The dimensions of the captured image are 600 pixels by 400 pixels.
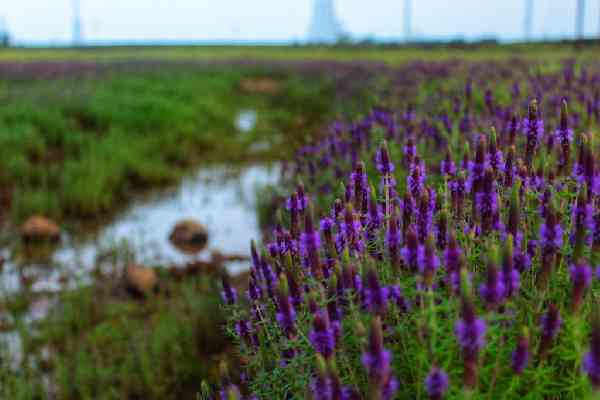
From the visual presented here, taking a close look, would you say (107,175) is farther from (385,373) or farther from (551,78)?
(385,373)

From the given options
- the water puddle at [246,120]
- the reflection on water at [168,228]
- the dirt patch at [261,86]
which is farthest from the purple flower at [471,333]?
the dirt patch at [261,86]

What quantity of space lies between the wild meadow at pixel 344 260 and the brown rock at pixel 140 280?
5cm

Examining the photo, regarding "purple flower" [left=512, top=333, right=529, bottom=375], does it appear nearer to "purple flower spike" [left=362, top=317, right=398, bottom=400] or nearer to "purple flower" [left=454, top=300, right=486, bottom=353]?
"purple flower" [left=454, top=300, right=486, bottom=353]

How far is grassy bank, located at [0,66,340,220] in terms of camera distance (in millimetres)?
8219

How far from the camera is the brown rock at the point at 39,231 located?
22.9 ft

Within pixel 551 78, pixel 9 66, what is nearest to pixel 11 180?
pixel 551 78

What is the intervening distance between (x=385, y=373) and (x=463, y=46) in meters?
30.5

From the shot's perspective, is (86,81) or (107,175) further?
(86,81)

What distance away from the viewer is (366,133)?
229 inches

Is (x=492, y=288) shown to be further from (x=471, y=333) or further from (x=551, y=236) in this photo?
(x=551, y=236)

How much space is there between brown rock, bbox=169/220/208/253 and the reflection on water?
0.27 feet

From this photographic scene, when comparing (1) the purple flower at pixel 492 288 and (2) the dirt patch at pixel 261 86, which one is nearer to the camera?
(1) the purple flower at pixel 492 288

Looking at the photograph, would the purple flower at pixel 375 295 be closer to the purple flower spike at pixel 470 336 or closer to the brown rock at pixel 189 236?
the purple flower spike at pixel 470 336

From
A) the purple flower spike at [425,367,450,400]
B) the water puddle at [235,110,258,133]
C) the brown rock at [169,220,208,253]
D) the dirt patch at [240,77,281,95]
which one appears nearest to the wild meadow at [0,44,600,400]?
the purple flower spike at [425,367,450,400]
